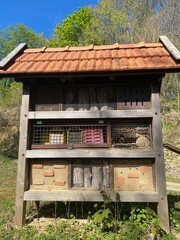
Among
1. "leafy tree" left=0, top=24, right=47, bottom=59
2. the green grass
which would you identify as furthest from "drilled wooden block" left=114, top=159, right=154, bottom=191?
"leafy tree" left=0, top=24, right=47, bottom=59

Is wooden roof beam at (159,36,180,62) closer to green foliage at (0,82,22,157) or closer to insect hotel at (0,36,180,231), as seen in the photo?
insect hotel at (0,36,180,231)

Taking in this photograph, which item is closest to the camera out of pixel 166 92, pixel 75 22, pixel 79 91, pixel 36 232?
pixel 36 232

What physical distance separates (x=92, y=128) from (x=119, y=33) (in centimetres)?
1779

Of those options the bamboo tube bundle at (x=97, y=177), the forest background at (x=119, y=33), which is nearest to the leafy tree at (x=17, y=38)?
the forest background at (x=119, y=33)

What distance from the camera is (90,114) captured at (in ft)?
13.1

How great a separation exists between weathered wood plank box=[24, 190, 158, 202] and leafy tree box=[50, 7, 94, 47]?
20.4 metres

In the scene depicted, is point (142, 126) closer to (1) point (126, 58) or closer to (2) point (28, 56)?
(1) point (126, 58)

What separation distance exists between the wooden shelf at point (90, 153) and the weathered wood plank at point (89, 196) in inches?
27.4

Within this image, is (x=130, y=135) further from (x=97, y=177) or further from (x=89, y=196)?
(x=89, y=196)

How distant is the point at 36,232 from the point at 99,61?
3546mm

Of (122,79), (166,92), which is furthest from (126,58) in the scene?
(166,92)

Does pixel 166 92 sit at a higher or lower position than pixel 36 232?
higher

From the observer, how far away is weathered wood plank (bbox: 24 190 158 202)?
374 centimetres

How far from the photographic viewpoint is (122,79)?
4.19 meters
